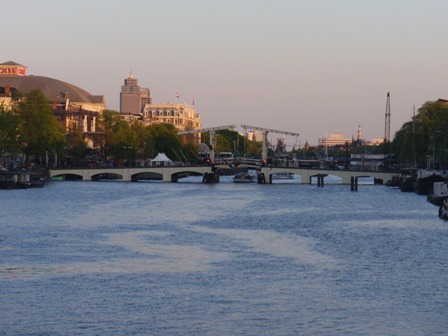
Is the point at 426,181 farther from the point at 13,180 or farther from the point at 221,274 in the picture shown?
the point at 221,274

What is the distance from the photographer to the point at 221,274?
135ft

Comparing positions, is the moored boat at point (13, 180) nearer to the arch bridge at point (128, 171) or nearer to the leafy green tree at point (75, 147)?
the arch bridge at point (128, 171)

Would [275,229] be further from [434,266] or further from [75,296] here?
[75,296]

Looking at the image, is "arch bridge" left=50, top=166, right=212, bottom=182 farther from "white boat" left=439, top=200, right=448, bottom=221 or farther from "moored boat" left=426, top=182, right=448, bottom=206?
"white boat" left=439, top=200, right=448, bottom=221

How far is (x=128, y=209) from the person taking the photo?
3231 inches

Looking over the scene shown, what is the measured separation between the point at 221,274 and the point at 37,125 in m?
111

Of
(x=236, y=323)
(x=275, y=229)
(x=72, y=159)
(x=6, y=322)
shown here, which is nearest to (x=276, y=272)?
(x=236, y=323)

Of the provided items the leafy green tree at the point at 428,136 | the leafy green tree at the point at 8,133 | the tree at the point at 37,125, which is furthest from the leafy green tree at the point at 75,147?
the leafy green tree at the point at 428,136

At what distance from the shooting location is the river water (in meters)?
31.7

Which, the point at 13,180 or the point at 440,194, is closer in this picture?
the point at 440,194

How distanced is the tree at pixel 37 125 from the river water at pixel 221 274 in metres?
72.7

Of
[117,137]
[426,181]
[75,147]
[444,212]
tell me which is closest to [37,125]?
[75,147]

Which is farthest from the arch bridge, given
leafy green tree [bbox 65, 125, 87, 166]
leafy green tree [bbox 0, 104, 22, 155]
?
leafy green tree [bbox 65, 125, 87, 166]

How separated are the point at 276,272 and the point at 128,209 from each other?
41485 mm
